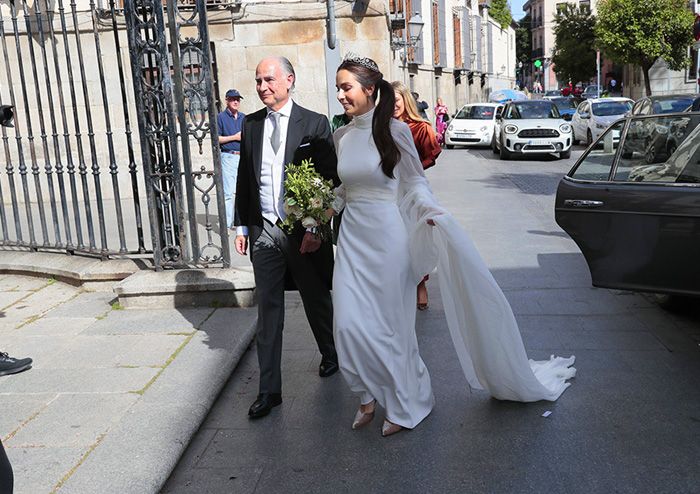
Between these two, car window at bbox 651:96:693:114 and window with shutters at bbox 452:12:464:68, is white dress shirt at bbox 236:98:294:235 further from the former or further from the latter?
window with shutters at bbox 452:12:464:68

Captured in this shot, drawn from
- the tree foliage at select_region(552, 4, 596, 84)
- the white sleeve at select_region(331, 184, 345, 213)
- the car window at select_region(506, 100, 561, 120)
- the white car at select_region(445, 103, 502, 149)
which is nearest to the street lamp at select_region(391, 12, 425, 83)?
the white car at select_region(445, 103, 502, 149)

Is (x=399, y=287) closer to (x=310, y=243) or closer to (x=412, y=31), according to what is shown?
(x=310, y=243)

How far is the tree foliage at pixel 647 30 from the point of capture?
3869cm

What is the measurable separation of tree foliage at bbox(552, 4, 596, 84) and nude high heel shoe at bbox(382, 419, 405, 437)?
203ft

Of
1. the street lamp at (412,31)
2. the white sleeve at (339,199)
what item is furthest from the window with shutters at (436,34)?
the white sleeve at (339,199)

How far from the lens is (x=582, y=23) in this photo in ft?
201

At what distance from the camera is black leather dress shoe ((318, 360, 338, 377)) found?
199 inches

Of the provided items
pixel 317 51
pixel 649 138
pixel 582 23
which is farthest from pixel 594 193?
pixel 582 23

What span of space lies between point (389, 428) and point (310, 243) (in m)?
1.09

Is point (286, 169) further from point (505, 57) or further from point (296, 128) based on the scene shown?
point (505, 57)

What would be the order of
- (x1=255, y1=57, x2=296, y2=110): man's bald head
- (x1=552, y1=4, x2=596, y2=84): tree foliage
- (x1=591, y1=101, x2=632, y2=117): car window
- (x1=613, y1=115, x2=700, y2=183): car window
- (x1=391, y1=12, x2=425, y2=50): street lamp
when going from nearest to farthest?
(x1=255, y1=57, x2=296, y2=110): man's bald head, (x1=613, y1=115, x2=700, y2=183): car window, (x1=591, y1=101, x2=632, y2=117): car window, (x1=391, y1=12, x2=425, y2=50): street lamp, (x1=552, y1=4, x2=596, y2=84): tree foliage

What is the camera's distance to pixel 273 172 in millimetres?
4465

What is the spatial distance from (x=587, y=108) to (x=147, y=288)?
20.9m

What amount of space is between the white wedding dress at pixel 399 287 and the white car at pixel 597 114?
1975 centimetres
